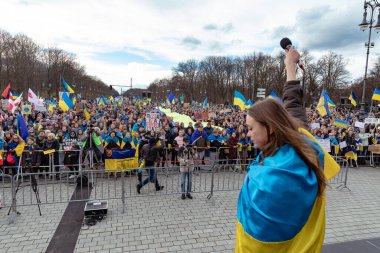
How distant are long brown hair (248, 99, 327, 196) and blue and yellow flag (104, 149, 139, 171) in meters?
8.80

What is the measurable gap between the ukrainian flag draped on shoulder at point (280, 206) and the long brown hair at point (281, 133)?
0.03 metres

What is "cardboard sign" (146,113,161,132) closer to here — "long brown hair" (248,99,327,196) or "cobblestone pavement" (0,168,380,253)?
"cobblestone pavement" (0,168,380,253)

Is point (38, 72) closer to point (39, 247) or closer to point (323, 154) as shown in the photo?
point (39, 247)

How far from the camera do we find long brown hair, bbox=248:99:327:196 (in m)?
1.30

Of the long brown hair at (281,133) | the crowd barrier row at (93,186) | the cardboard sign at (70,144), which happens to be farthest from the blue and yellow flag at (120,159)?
the long brown hair at (281,133)

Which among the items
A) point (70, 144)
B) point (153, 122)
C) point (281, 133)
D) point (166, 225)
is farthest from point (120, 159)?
point (281, 133)

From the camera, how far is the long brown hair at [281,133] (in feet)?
4.26

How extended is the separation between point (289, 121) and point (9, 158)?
10886 millimetres

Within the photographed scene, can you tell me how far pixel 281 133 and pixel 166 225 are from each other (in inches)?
217

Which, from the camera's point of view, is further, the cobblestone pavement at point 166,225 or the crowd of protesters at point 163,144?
the crowd of protesters at point 163,144

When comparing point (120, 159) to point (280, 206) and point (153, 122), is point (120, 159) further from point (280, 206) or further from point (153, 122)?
point (280, 206)

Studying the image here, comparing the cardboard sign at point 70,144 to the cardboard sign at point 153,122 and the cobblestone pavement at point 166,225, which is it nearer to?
the cardboard sign at point 153,122

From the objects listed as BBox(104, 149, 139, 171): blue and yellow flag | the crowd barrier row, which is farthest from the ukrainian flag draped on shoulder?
BBox(104, 149, 139, 171): blue and yellow flag

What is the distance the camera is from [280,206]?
1.21 meters
